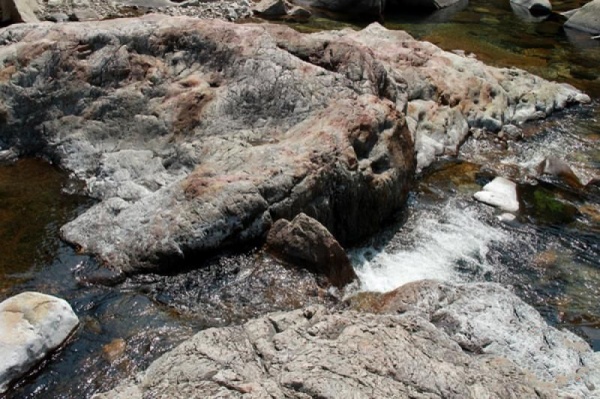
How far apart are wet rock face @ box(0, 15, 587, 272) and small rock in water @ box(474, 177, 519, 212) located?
1.52 m

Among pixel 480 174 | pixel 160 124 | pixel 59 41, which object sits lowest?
pixel 480 174

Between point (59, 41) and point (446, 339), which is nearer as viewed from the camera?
point (446, 339)

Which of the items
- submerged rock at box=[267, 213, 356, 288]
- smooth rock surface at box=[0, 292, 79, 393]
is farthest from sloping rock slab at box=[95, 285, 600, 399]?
submerged rock at box=[267, 213, 356, 288]

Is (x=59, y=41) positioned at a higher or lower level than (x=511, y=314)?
higher

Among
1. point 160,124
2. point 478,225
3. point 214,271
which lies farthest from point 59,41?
point 478,225

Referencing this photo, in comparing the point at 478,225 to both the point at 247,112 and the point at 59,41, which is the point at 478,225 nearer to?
the point at 247,112

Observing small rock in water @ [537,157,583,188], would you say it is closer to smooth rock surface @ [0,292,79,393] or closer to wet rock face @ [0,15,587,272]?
wet rock face @ [0,15,587,272]

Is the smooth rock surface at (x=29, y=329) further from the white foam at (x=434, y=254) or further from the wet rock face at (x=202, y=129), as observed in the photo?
the white foam at (x=434, y=254)

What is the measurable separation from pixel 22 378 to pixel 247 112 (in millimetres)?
6035

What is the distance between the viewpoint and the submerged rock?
28.0 ft

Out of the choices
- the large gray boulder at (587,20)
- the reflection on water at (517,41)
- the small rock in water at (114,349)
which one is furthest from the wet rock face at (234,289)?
the large gray boulder at (587,20)

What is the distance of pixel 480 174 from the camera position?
13.2m

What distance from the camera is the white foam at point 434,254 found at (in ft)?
30.7

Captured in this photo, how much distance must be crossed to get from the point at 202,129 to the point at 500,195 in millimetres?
5958
